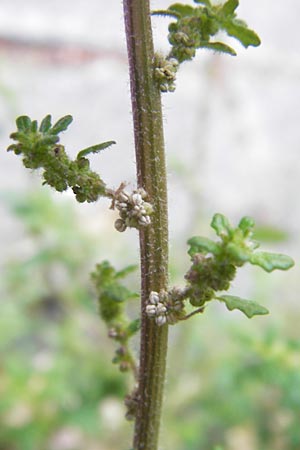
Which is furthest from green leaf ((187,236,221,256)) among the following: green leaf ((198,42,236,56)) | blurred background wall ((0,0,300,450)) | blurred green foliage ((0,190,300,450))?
blurred background wall ((0,0,300,450))

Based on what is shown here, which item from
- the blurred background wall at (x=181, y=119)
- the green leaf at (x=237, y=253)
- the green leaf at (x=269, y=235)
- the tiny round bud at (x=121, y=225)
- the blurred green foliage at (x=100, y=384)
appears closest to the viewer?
the green leaf at (x=237, y=253)

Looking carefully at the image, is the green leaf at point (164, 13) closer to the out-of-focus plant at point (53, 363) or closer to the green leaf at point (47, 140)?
the green leaf at point (47, 140)

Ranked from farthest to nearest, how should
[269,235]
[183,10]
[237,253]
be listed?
[269,235], [183,10], [237,253]

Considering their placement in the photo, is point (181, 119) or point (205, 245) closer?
point (205, 245)

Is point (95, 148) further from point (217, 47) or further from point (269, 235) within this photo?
point (269, 235)

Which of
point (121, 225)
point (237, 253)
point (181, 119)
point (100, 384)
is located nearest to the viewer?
point (237, 253)

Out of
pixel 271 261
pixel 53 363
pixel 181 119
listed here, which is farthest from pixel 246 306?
pixel 181 119

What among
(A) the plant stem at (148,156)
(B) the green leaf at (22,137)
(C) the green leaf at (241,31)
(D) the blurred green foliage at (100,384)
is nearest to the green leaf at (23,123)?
(B) the green leaf at (22,137)
